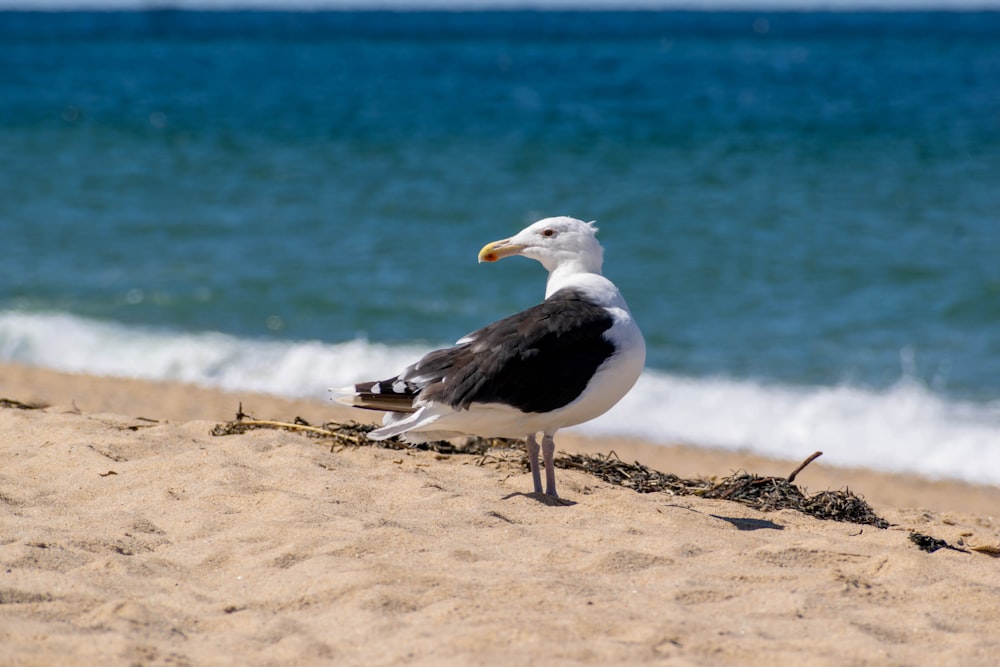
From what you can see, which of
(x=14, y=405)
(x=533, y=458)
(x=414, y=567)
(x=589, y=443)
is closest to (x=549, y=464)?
(x=533, y=458)

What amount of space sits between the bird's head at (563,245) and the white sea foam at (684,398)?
120 inches

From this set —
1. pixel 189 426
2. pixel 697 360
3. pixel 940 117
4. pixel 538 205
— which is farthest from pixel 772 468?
pixel 940 117

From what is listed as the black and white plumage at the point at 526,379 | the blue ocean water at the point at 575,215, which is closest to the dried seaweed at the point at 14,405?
the black and white plumage at the point at 526,379

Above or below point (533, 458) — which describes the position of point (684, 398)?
above

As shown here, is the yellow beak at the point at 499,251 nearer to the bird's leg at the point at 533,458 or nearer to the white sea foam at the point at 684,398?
the bird's leg at the point at 533,458

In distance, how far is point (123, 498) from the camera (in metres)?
4.73

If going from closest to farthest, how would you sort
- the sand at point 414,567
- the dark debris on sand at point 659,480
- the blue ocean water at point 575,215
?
1. the sand at point 414,567
2. the dark debris on sand at point 659,480
3. the blue ocean water at point 575,215

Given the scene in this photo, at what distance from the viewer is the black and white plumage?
4.79 meters

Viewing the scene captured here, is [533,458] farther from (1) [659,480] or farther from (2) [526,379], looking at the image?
(1) [659,480]

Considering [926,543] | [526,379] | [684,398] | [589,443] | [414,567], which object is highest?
[684,398]

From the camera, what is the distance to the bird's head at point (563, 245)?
5.50 meters

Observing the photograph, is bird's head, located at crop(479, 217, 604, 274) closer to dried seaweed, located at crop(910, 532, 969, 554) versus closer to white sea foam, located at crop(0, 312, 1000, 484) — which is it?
dried seaweed, located at crop(910, 532, 969, 554)

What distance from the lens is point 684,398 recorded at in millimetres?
9172

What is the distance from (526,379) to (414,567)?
110cm
